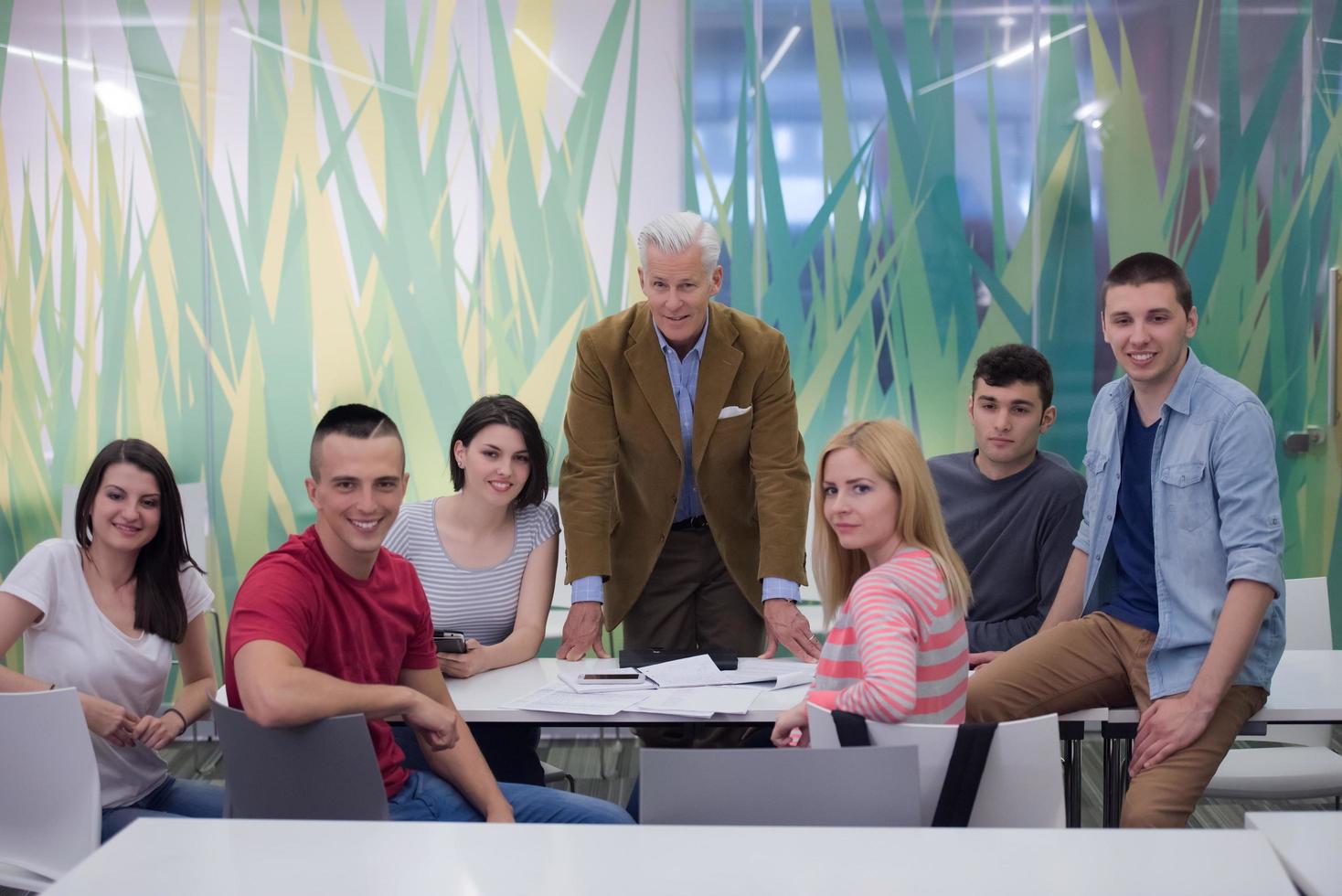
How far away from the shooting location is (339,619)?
2.10m

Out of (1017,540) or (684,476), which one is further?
(684,476)

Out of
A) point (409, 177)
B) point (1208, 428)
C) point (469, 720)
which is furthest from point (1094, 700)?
point (409, 177)

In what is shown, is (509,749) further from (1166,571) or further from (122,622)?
(1166,571)

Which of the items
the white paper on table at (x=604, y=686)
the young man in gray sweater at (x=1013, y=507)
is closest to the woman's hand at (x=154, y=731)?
the white paper on table at (x=604, y=686)

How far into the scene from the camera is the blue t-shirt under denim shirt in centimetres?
252

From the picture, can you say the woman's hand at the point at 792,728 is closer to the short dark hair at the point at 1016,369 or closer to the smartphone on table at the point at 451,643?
the smartphone on table at the point at 451,643

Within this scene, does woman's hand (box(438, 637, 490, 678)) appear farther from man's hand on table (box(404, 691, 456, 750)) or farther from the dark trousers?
man's hand on table (box(404, 691, 456, 750))

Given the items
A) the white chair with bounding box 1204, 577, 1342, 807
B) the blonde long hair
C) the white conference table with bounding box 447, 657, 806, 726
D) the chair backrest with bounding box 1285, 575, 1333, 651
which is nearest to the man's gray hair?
the blonde long hair

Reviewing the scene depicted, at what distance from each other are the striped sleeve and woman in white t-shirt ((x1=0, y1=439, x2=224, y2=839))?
4.35ft

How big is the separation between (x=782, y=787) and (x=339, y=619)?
0.92 m

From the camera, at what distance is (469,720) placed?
2.32 meters

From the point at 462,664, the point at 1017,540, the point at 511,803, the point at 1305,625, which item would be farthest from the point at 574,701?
the point at 1305,625

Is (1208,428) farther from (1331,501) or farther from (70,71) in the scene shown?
(70,71)

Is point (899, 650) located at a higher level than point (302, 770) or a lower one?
higher
